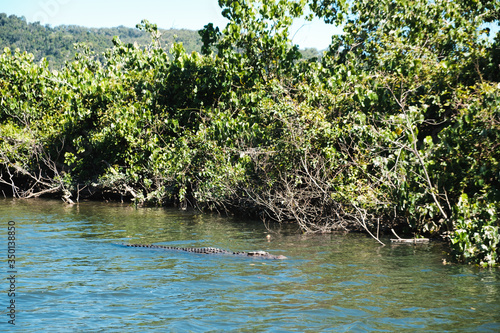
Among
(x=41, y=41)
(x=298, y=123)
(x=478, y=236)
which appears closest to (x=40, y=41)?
(x=41, y=41)

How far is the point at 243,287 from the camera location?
30.2ft

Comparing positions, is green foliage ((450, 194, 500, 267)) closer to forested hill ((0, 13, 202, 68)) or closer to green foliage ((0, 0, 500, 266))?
green foliage ((0, 0, 500, 266))

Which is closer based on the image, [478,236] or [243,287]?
[243,287]

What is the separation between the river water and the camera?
24.5 ft

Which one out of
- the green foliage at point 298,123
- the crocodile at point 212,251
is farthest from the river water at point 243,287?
the green foliage at point 298,123

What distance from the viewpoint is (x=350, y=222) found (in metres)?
15.0

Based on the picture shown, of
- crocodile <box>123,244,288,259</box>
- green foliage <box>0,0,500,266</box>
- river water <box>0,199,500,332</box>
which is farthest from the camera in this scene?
green foliage <box>0,0,500,266</box>

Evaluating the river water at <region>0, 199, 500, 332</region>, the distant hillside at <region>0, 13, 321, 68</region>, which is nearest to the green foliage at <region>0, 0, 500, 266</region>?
the river water at <region>0, 199, 500, 332</region>

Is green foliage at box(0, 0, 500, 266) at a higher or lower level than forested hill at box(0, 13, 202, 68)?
lower

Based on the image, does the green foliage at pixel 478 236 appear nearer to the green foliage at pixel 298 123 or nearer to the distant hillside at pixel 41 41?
the green foliage at pixel 298 123

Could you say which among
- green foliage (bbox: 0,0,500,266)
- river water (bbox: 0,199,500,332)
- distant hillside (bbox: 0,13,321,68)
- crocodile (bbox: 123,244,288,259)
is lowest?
river water (bbox: 0,199,500,332)

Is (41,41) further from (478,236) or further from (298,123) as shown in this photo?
(478,236)

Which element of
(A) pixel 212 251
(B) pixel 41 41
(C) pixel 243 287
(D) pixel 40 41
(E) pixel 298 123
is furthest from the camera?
(B) pixel 41 41

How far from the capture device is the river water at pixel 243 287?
293 inches
